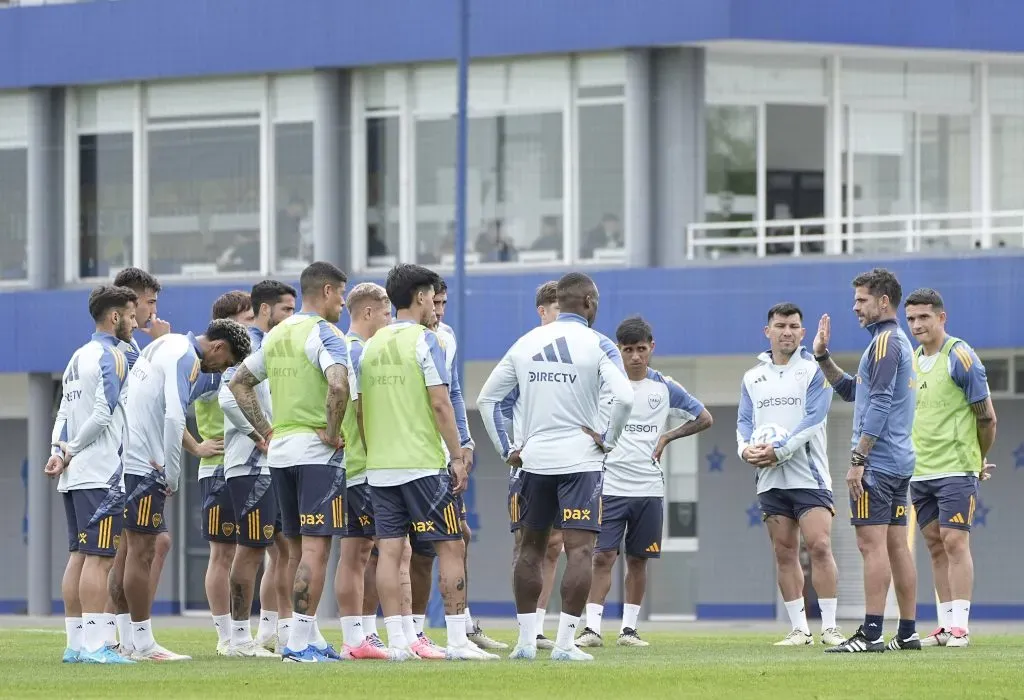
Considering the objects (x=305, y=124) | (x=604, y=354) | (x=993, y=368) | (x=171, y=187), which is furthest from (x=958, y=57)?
(x=604, y=354)

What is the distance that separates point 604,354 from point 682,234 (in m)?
13.5

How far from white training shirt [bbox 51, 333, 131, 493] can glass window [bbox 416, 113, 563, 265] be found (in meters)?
13.9

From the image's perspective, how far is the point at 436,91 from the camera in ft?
87.1

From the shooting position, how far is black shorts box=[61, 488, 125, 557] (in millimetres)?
12312

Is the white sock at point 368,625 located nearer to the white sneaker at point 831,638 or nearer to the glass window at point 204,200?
the white sneaker at point 831,638

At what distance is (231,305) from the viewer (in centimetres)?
1421

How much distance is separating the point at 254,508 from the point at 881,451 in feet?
13.3

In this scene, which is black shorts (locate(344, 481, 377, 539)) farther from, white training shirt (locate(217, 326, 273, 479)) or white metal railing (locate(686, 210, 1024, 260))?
white metal railing (locate(686, 210, 1024, 260))

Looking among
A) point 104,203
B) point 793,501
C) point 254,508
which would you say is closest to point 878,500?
point 793,501

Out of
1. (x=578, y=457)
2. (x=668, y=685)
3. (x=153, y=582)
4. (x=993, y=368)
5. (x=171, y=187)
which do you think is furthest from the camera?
(x=171, y=187)

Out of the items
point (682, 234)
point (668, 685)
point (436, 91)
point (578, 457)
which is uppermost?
point (436, 91)

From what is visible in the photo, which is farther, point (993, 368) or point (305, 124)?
point (305, 124)

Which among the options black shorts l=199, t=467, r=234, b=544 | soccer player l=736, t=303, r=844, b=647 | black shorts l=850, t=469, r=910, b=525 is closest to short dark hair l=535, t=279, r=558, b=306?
soccer player l=736, t=303, r=844, b=647

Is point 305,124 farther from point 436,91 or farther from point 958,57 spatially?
point 958,57
